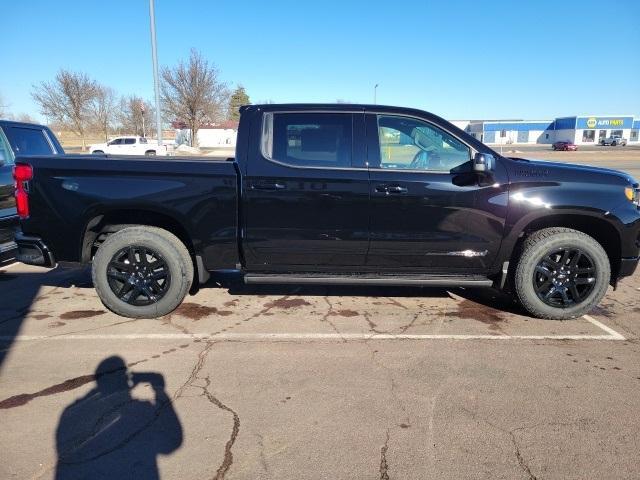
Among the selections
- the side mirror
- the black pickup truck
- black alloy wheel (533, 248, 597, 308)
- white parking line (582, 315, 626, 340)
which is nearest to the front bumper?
the black pickup truck

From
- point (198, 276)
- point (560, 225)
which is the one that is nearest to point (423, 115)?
point (560, 225)

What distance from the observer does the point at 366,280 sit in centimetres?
432

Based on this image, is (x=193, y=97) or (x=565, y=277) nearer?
(x=565, y=277)

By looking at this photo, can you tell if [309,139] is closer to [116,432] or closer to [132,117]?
[116,432]

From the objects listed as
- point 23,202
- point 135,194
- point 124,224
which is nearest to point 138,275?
point 124,224

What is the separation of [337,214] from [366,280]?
707 mm

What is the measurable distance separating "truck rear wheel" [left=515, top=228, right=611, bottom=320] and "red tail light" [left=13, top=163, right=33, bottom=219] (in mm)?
4734

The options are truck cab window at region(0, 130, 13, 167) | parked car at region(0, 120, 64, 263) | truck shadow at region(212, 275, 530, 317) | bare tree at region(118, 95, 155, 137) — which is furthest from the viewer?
bare tree at region(118, 95, 155, 137)

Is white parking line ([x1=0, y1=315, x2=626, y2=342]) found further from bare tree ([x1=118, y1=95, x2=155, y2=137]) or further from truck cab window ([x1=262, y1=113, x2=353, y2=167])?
bare tree ([x1=118, y1=95, x2=155, y2=137])

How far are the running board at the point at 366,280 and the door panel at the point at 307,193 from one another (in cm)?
14

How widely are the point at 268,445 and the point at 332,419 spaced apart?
17.9 inches

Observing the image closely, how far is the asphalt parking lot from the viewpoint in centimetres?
242

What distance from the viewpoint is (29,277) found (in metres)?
5.86

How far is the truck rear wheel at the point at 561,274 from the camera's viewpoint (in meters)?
4.26
